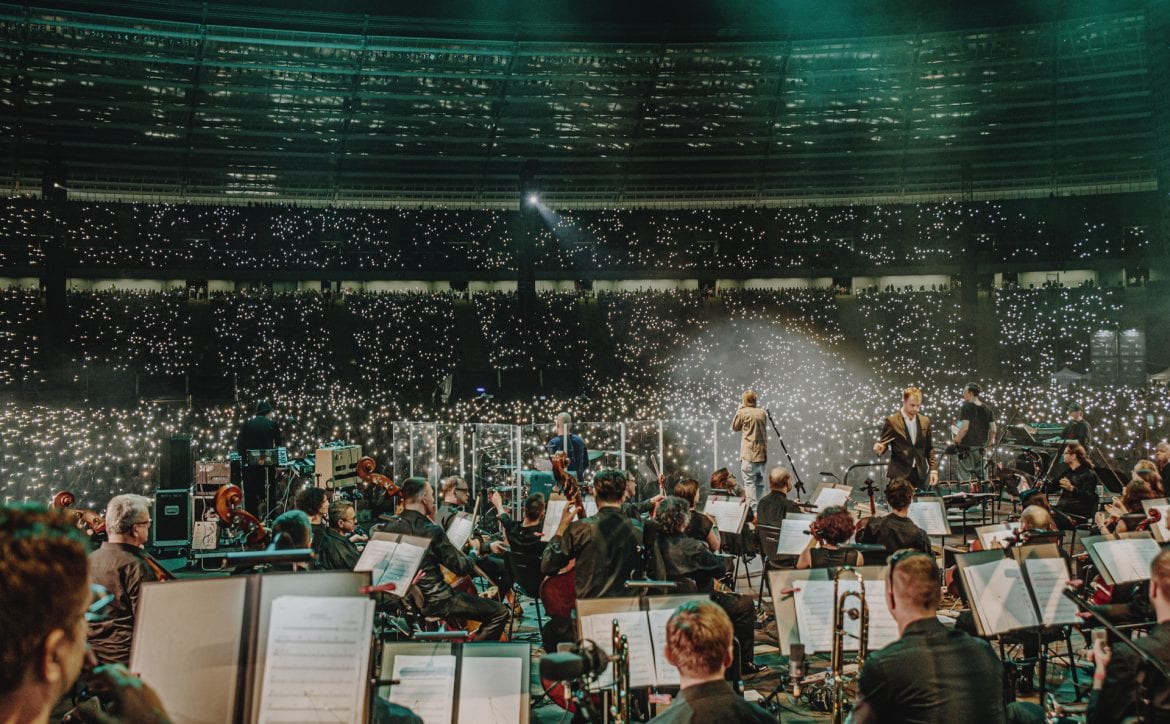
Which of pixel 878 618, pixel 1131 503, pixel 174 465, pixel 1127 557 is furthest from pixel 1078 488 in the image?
pixel 174 465

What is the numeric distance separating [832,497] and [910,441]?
209 cm

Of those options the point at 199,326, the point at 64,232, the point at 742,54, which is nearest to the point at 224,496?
the point at 199,326

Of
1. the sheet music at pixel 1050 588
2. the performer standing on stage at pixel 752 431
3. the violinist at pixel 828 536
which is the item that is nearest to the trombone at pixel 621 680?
the violinist at pixel 828 536

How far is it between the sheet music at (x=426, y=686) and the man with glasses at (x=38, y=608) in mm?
2150

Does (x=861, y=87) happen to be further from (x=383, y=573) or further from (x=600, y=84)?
(x=383, y=573)

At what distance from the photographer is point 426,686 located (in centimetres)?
356

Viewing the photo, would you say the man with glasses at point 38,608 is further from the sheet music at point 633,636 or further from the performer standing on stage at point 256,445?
the performer standing on stage at point 256,445

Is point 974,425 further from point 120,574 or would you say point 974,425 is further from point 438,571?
point 120,574

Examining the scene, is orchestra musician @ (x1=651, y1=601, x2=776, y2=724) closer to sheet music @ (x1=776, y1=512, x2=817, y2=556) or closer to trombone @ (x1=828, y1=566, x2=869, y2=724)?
trombone @ (x1=828, y1=566, x2=869, y2=724)

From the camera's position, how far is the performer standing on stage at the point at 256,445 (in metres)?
10.8

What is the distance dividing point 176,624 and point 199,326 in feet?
55.9

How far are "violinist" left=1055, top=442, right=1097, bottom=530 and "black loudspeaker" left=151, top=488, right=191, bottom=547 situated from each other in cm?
995

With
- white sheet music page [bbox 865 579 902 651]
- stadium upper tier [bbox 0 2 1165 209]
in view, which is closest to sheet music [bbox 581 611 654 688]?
white sheet music page [bbox 865 579 902 651]

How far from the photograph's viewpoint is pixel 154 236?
63.4ft
